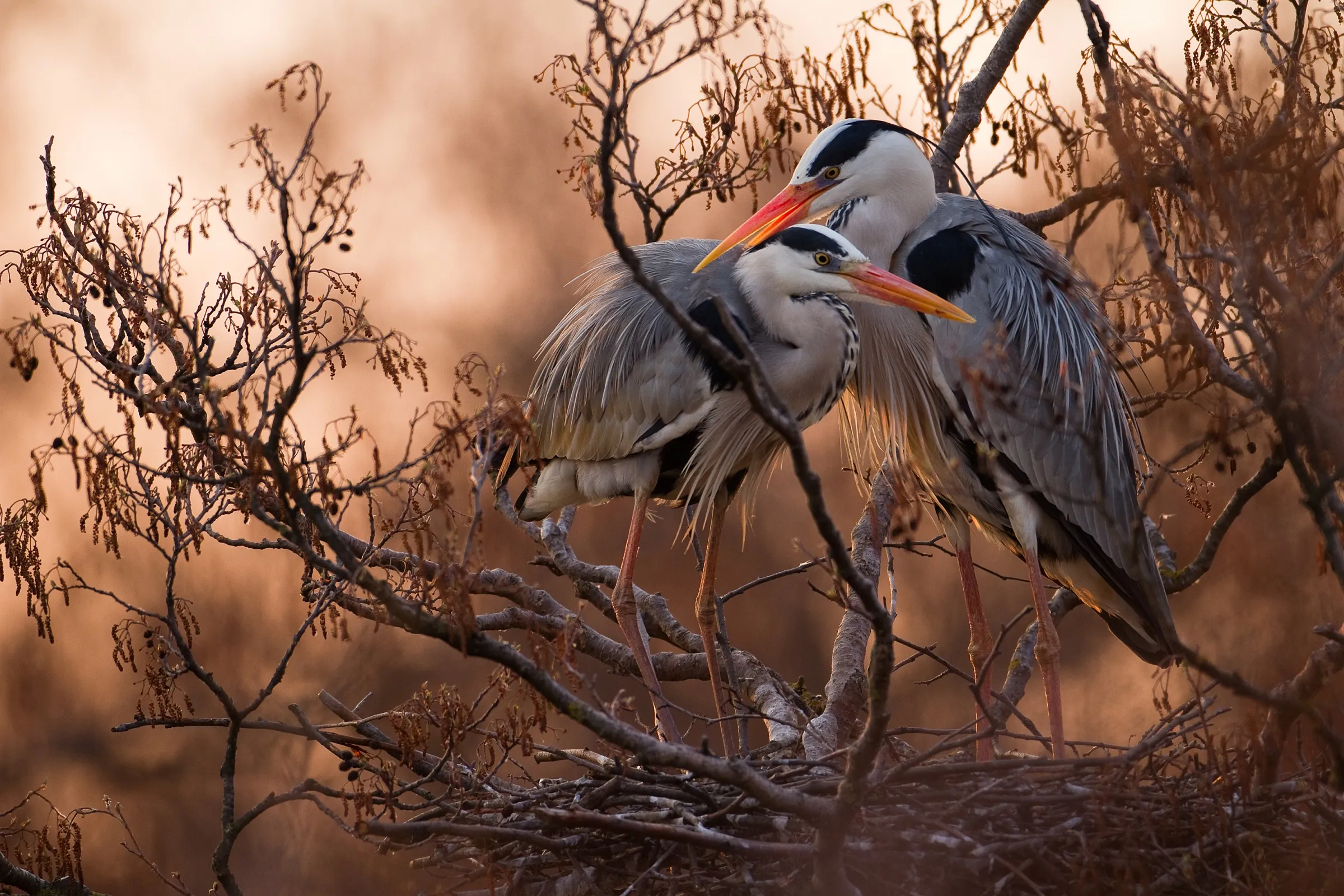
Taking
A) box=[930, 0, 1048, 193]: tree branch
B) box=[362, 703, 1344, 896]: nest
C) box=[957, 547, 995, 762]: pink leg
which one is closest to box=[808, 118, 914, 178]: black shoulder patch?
box=[930, 0, 1048, 193]: tree branch

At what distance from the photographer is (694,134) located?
4.20 metres

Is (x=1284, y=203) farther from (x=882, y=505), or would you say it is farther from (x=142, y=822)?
(x=142, y=822)

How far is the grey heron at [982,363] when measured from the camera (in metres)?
4.35

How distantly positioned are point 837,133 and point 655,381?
2.99 ft

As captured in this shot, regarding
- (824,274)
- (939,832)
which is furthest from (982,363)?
(939,832)

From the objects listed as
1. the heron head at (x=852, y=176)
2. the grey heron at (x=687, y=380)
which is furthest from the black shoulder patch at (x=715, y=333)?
the heron head at (x=852, y=176)

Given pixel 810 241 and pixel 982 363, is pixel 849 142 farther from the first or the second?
pixel 982 363

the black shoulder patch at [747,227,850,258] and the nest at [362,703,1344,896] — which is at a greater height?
the black shoulder patch at [747,227,850,258]

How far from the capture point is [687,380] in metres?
4.31

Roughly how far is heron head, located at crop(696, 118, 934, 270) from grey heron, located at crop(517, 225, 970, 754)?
7.4 inches

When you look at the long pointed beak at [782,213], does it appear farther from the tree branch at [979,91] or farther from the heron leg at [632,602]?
the heron leg at [632,602]

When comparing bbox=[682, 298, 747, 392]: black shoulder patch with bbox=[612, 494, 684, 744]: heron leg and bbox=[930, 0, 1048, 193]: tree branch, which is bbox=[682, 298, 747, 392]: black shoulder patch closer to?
bbox=[612, 494, 684, 744]: heron leg

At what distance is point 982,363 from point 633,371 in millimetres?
1001

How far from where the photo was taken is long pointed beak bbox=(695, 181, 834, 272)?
435cm
